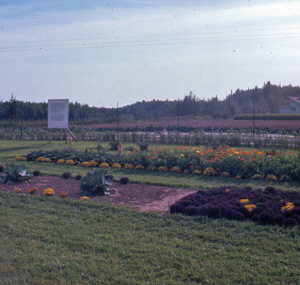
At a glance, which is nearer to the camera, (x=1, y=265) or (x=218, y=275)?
(x=218, y=275)

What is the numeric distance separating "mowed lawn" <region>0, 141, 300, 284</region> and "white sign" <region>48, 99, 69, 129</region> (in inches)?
687

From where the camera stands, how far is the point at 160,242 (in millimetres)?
4699

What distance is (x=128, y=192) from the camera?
25.8ft

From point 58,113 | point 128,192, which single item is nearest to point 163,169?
point 128,192

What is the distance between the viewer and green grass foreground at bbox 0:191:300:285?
148 inches

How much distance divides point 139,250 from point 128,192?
348 centimetres

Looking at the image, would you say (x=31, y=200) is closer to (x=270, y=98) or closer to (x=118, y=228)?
(x=118, y=228)

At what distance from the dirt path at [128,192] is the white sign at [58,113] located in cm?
1400

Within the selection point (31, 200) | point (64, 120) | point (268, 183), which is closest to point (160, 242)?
point (31, 200)

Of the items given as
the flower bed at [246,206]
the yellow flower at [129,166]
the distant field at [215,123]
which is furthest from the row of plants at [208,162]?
the distant field at [215,123]

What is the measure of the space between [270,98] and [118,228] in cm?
4960

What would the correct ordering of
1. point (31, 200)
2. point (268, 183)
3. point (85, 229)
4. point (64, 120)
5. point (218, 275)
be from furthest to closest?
point (64, 120) < point (268, 183) < point (31, 200) < point (85, 229) < point (218, 275)

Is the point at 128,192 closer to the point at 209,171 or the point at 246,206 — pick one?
the point at 246,206

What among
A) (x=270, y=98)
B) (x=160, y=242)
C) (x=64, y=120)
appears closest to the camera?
(x=160, y=242)
